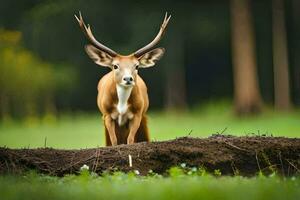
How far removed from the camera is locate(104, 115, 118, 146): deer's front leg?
14297 mm

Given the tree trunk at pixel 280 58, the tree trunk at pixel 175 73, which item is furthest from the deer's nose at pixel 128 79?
the tree trunk at pixel 175 73

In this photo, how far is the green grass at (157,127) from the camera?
86.3 ft

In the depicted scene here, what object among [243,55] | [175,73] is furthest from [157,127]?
[175,73]

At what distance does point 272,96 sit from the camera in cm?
4238

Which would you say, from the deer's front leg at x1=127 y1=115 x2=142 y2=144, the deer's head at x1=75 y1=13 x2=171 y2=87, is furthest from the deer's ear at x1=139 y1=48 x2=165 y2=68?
the deer's front leg at x1=127 y1=115 x2=142 y2=144

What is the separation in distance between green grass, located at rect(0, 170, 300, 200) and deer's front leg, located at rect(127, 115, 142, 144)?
15.1 feet

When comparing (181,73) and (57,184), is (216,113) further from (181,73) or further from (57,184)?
(57,184)

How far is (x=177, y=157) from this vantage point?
38.1 ft

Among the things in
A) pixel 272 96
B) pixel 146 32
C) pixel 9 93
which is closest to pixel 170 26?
pixel 146 32

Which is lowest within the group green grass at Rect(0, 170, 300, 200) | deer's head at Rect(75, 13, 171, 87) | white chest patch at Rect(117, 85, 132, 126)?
green grass at Rect(0, 170, 300, 200)

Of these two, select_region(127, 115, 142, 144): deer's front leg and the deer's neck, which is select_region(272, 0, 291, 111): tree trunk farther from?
the deer's neck

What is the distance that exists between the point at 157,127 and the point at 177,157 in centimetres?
1915

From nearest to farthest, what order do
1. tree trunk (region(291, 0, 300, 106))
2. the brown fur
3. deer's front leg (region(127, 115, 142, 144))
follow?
deer's front leg (region(127, 115, 142, 144)) < the brown fur < tree trunk (region(291, 0, 300, 106))

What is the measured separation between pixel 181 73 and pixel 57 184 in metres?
35.0
